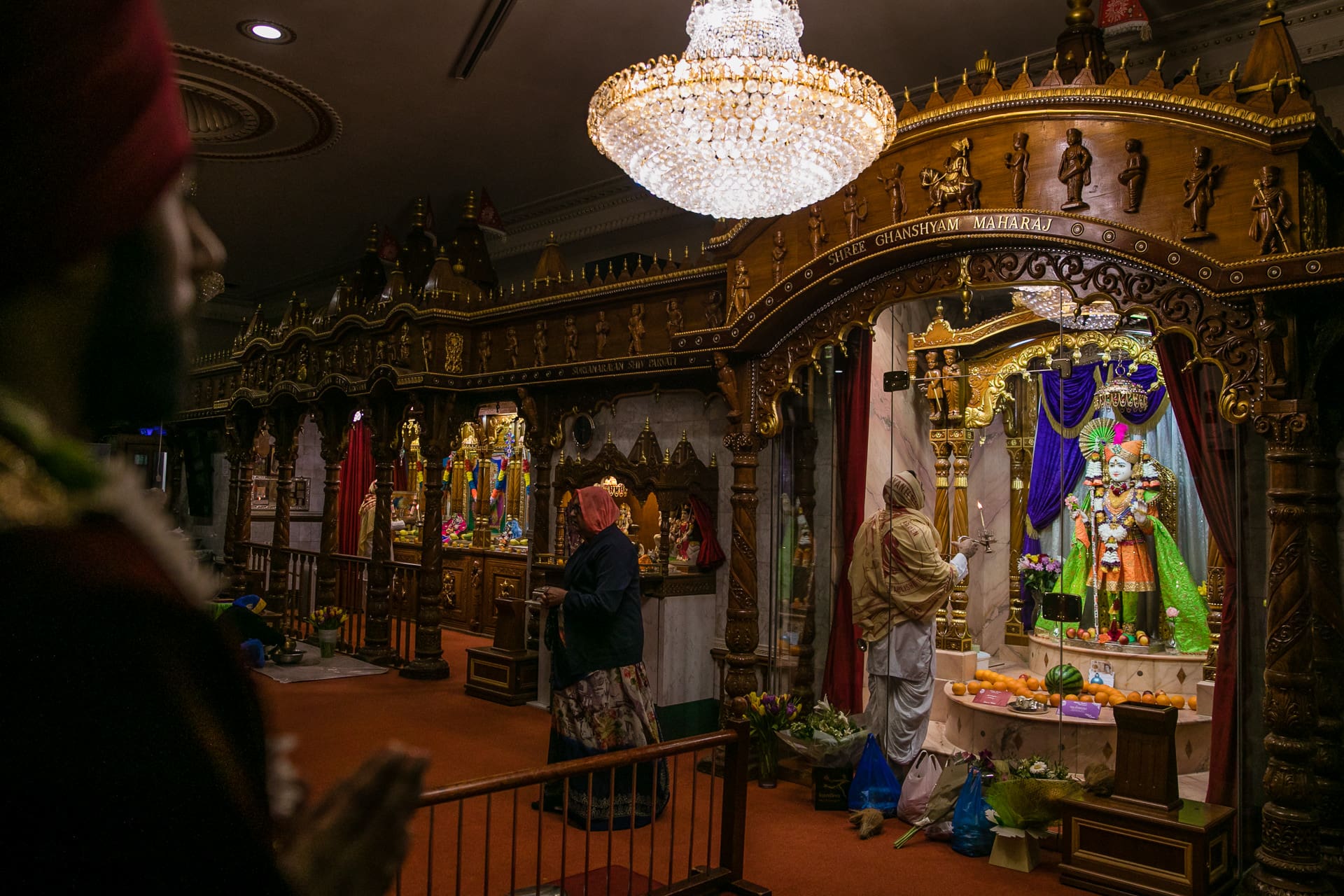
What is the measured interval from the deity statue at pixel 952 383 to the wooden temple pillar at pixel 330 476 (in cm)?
778

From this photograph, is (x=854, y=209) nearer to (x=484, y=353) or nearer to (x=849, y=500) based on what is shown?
(x=849, y=500)

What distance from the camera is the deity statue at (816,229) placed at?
6.06 m

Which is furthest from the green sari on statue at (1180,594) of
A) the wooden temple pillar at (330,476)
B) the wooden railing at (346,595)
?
the wooden temple pillar at (330,476)

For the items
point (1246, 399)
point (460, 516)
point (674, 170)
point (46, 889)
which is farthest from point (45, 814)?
point (460, 516)

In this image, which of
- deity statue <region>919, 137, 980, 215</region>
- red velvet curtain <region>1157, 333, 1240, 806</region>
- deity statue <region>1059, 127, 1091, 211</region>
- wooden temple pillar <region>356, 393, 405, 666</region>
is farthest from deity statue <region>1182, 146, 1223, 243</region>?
wooden temple pillar <region>356, 393, 405, 666</region>

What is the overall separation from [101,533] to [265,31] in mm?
8307

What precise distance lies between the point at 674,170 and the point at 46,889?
4.43m

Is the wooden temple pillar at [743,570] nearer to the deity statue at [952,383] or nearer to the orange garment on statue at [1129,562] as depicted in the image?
the deity statue at [952,383]

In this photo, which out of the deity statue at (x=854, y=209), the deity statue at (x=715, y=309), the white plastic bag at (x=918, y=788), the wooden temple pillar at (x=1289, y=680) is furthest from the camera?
the deity statue at (x=715, y=309)

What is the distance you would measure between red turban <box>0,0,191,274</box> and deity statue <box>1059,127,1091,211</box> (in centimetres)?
512

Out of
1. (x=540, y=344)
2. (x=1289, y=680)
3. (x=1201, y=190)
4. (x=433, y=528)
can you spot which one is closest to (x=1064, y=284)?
(x=1201, y=190)

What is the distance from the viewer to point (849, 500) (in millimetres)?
6715

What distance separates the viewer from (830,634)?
6738mm

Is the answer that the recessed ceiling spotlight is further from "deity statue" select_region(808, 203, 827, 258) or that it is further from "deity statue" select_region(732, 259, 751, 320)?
"deity statue" select_region(808, 203, 827, 258)
